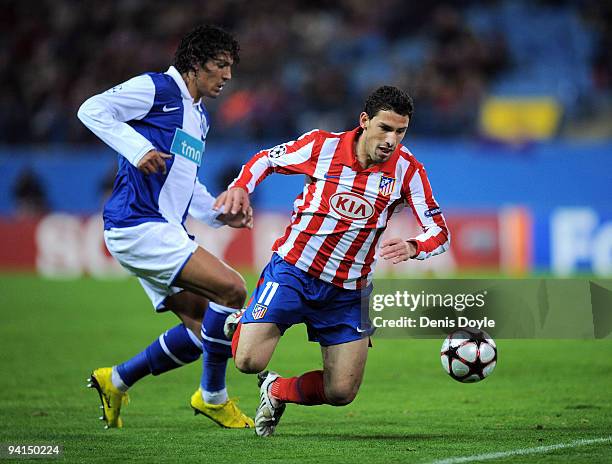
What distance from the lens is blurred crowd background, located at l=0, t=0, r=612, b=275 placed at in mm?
16797

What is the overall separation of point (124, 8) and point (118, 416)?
16241 mm

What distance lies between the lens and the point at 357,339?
221 inches

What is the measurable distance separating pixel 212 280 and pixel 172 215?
1.71 feet

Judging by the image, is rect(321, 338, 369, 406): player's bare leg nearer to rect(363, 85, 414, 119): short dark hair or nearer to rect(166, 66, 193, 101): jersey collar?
rect(363, 85, 414, 119): short dark hair

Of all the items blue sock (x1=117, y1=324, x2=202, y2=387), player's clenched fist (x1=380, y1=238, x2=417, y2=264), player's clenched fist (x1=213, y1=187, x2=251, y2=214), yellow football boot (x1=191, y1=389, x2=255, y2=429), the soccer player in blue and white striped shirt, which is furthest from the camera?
blue sock (x1=117, y1=324, x2=202, y2=387)

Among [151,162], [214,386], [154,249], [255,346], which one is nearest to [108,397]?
[214,386]

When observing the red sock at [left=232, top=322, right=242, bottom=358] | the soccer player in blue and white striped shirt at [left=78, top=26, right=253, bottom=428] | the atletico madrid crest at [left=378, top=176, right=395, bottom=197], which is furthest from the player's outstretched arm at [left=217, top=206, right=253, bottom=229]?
the atletico madrid crest at [left=378, top=176, right=395, bottom=197]

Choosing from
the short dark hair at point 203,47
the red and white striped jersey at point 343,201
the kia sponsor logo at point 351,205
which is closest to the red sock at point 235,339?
the red and white striped jersey at point 343,201

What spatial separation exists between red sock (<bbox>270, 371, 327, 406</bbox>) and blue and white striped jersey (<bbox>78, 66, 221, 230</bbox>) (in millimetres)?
1206

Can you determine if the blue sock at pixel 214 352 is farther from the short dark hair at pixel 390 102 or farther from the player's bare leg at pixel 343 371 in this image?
the short dark hair at pixel 390 102

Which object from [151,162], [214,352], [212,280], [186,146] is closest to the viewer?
[151,162]

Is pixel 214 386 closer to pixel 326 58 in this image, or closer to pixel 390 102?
pixel 390 102

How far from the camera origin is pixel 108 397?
20.3ft

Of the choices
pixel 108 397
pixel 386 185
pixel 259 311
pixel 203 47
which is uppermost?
pixel 203 47
